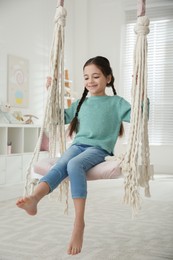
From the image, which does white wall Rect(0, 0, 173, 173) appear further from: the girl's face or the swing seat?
the swing seat

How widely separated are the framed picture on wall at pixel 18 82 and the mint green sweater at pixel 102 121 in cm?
A: 244

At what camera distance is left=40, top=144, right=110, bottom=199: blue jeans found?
1.59m

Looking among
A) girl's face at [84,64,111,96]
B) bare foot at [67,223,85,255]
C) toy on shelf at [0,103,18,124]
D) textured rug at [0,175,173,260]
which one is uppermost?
girl's face at [84,64,111,96]

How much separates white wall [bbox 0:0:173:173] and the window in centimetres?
18

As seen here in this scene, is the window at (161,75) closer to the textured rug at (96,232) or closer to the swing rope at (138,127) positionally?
the textured rug at (96,232)

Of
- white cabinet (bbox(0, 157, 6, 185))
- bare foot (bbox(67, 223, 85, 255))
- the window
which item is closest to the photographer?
bare foot (bbox(67, 223, 85, 255))

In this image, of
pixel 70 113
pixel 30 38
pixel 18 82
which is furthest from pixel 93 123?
pixel 30 38

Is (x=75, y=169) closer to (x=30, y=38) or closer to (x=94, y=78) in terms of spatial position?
(x=94, y=78)

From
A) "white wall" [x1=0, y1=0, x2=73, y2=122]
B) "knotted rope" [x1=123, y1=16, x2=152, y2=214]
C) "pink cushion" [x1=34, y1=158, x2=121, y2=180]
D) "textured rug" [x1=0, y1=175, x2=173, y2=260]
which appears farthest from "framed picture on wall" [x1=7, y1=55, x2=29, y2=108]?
"knotted rope" [x1=123, y1=16, x2=152, y2=214]

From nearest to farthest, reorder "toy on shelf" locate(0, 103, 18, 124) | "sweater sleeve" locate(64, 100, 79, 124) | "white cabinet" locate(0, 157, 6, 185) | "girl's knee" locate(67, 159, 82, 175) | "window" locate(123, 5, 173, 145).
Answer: "girl's knee" locate(67, 159, 82, 175) → "sweater sleeve" locate(64, 100, 79, 124) → "white cabinet" locate(0, 157, 6, 185) → "toy on shelf" locate(0, 103, 18, 124) → "window" locate(123, 5, 173, 145)

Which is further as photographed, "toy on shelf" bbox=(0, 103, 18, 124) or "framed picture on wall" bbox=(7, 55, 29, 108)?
"framed picture on wall" bbox=(7, 55, 29, 108)

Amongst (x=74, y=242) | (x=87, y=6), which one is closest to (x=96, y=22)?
(x=87, y=6)

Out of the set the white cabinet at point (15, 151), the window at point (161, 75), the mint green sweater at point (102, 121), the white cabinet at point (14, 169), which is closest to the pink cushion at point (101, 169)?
the mint green sweater at point (102, 121)

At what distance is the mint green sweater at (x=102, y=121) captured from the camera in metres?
1.89
